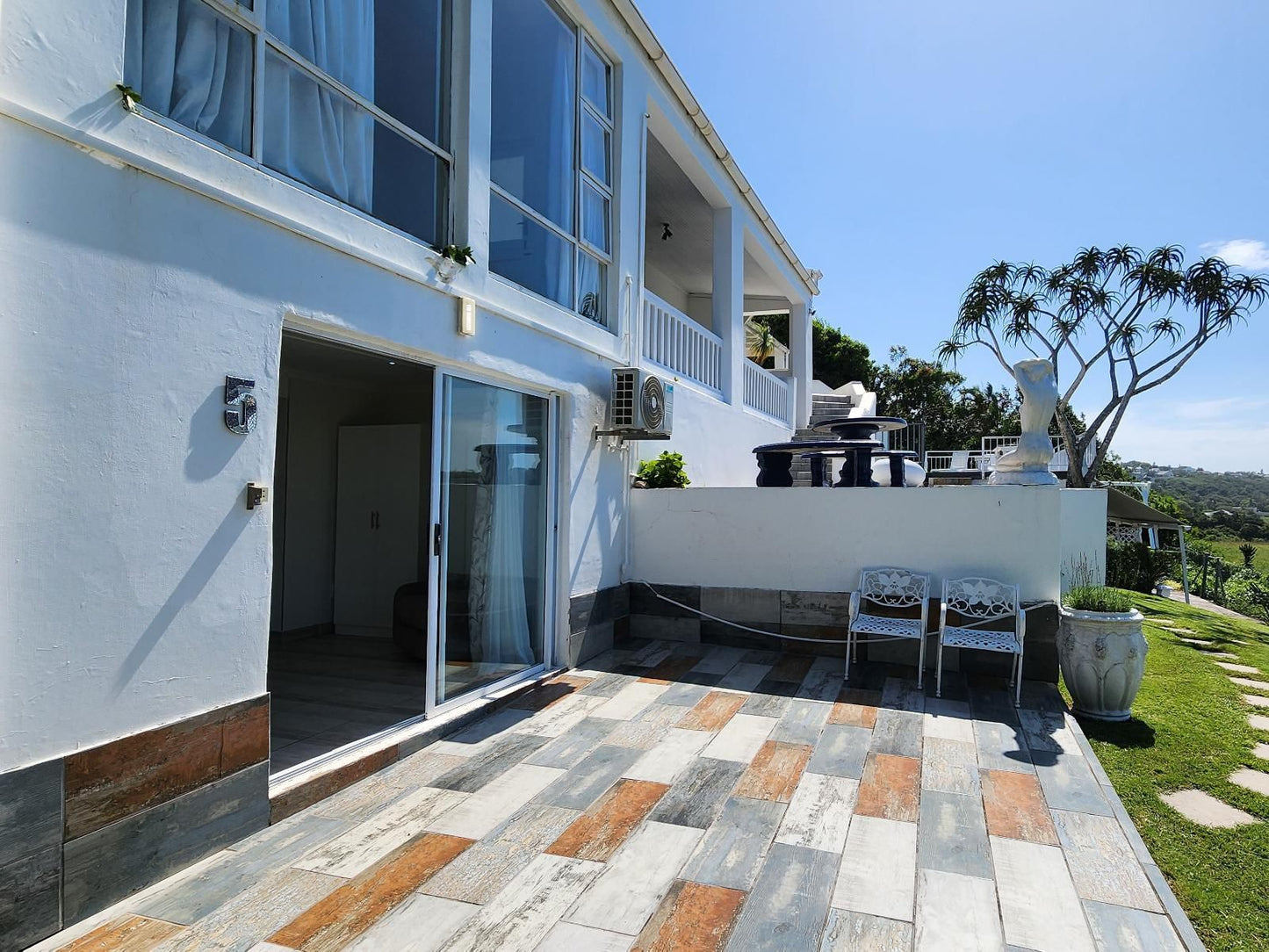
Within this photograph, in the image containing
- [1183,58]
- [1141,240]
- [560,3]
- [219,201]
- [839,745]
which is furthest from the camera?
[1141,240]

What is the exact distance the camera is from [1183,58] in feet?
25.2

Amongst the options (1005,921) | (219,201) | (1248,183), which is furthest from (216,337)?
(1248,183)

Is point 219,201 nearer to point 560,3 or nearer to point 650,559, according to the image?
point 560,3

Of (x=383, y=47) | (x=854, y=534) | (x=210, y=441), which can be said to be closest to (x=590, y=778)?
(x=210, y=441)

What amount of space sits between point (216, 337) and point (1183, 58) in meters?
9.82

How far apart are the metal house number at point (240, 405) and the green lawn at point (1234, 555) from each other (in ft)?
74.1

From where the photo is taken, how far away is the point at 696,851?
2746 mm

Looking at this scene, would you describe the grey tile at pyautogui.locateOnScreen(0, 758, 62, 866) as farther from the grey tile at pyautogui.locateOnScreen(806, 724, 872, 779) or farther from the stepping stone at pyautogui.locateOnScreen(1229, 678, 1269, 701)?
the stepping stone at pyautogui.locateOnScreen(1229, 678, 1269, 701)

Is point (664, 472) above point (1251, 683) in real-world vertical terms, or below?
above

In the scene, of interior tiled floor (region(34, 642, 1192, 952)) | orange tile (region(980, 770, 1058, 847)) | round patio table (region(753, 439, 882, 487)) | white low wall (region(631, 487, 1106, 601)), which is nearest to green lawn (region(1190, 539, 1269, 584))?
round patio table (region(753, 439, 882, 487))

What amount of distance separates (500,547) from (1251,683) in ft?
21.5

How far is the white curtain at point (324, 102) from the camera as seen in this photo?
3064 millimetres

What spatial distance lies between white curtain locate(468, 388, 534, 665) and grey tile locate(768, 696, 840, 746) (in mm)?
1860

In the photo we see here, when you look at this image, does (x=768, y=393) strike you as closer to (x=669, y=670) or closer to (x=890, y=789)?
(x=669, y=670)
